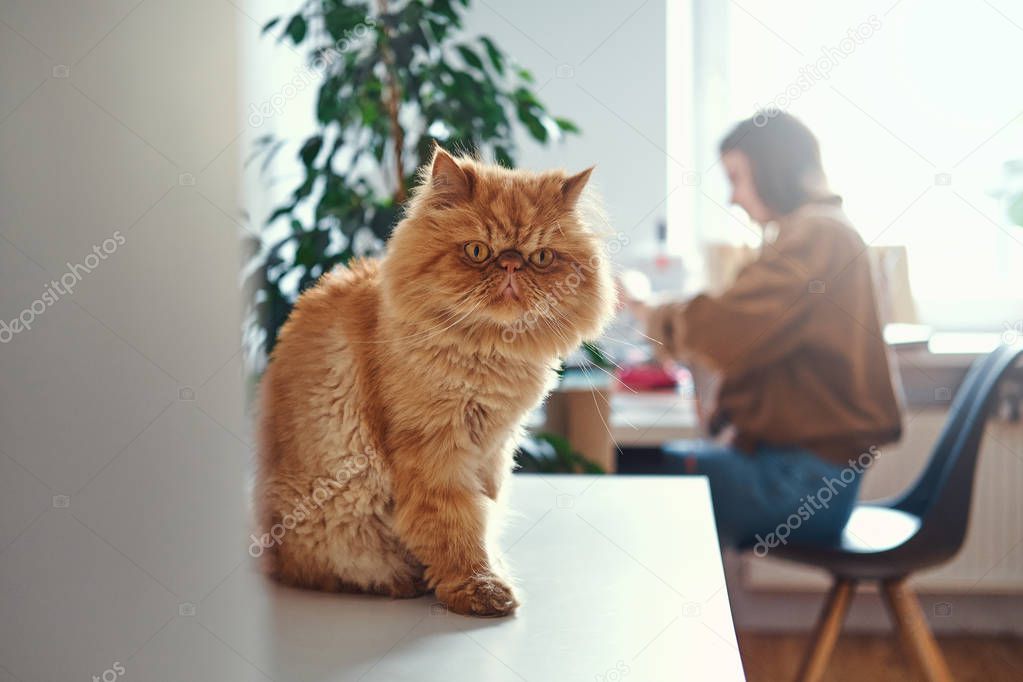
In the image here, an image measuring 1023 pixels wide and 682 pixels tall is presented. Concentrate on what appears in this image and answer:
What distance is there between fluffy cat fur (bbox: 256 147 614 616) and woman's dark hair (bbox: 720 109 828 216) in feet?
5.35

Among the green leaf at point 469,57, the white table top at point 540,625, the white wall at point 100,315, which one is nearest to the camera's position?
the white wall at point 100,315

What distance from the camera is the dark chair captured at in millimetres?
2027

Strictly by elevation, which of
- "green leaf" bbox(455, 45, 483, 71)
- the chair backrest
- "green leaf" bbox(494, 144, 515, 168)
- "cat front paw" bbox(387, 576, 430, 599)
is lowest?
"cat front paw" bbox(387, 576, 430, 599)

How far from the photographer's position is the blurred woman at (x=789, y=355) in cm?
225

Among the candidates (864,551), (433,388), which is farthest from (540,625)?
(864,551)

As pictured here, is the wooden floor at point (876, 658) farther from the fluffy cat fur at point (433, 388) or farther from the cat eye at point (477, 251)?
the cat eye at point (477, 251)

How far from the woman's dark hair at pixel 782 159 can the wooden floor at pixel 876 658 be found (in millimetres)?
1475

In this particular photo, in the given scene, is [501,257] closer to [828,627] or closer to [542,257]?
[542,257]

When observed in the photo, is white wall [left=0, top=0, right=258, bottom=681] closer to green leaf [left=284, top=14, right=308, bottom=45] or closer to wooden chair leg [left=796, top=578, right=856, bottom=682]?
green leaf [left=284, top=14, right=308, bottom=45]

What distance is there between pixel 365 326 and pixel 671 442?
80.0 inches

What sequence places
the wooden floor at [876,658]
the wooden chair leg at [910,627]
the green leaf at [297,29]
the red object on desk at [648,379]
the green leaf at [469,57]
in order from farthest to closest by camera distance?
the red object on desk at [648,379]
the wooden floor at [876,658]
the wooden chair leg at [910,627]
the green leaf at [469,57]
the green leaf at [297,29]

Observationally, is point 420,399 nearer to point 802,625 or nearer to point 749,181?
point 749,181

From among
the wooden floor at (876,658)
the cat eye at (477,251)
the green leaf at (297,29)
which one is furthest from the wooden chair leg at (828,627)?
the green leaf at (297,29)

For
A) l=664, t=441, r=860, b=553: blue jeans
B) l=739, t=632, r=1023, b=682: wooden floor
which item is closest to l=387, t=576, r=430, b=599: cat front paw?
l=664, t=441, r=860, b=553: blue jeans
